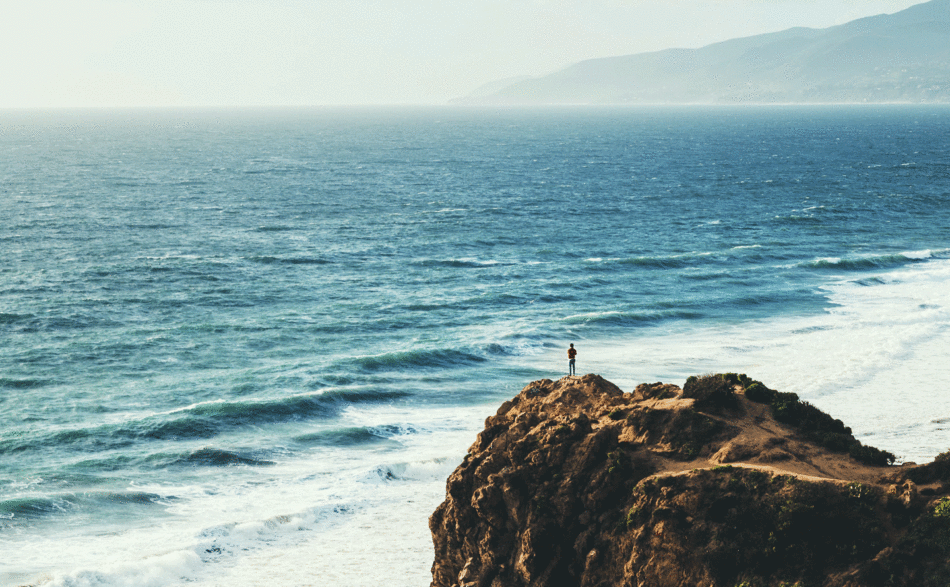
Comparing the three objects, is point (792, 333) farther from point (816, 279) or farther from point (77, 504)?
point (77, 504)

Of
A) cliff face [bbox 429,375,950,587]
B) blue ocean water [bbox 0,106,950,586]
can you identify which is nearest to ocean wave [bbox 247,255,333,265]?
blue ocean water [bbox 0,106,950,586]

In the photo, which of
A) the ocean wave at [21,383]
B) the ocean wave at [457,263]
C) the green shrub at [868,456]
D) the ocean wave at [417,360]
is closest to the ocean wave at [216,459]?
the ocean wave at [417,360]

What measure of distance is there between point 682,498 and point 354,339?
39.0 meters

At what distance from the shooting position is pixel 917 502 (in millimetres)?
18797

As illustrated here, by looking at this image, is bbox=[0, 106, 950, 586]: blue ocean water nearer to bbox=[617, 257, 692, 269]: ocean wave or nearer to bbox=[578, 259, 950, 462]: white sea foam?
bbox=[578, 259, 950, 462]: white sea foam

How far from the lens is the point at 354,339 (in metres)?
56.8

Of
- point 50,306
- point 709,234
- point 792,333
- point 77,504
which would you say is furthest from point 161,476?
point 709,234

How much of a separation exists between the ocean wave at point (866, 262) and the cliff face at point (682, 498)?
5687 centimetres

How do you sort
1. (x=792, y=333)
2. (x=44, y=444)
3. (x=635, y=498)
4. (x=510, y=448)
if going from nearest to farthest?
(x=635, y=498), (x=510, y=448), (x=44, y=444), (x=792, y=333)

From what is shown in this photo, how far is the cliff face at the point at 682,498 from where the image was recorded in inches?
Result: 738

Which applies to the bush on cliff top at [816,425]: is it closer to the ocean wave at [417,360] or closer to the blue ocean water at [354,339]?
the blue ocean water at [354,339]

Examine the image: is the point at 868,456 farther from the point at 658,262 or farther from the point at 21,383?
the point at 658,262

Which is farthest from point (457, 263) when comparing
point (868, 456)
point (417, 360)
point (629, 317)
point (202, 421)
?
point (868, 456)

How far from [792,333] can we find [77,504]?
44459 mm
